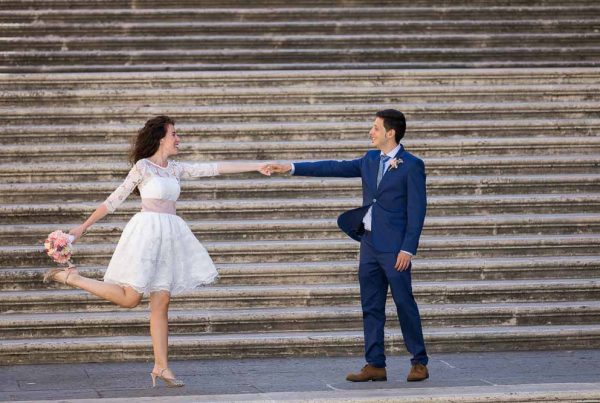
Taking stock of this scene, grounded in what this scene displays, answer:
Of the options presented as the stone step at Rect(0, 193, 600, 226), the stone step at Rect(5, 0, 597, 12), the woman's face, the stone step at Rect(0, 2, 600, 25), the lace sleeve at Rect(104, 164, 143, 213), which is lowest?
the stone step at Rect(0, 193, 600, 226)

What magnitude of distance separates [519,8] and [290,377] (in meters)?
7.78

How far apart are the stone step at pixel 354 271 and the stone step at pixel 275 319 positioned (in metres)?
0.40

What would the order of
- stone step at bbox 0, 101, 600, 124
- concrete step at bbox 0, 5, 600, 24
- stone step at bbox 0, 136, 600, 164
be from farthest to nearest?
concrete step at bbox 0, 5, 600, 24 < stone step at bbox 0, 101, 600, 124 < stone step at bbox 0, 136, 600, 164

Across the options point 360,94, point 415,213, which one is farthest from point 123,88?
point 415,213

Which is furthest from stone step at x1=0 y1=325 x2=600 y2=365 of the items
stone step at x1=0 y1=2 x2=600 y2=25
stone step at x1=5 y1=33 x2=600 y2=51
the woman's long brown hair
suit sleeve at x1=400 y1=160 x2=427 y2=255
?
stone step at x1=0 y1=2 x2=600 y2=25

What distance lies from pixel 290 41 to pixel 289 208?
12.4 feet

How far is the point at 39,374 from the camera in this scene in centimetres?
900

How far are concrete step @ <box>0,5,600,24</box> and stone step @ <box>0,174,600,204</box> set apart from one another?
371 cm

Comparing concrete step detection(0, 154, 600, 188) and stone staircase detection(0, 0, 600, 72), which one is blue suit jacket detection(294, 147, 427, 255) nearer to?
concrete step detection(0, 154, 600, 188)

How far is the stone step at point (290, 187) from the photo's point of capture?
1151 centimetres

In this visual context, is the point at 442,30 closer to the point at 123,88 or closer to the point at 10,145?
the point at 123,88

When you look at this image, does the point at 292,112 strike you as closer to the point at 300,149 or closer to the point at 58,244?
the point at 300,149

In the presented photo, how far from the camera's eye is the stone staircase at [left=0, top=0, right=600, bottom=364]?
1011 cm

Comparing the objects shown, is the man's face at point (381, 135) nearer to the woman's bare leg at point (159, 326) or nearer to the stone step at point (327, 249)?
the woman's bare leg at point (159, 326)
